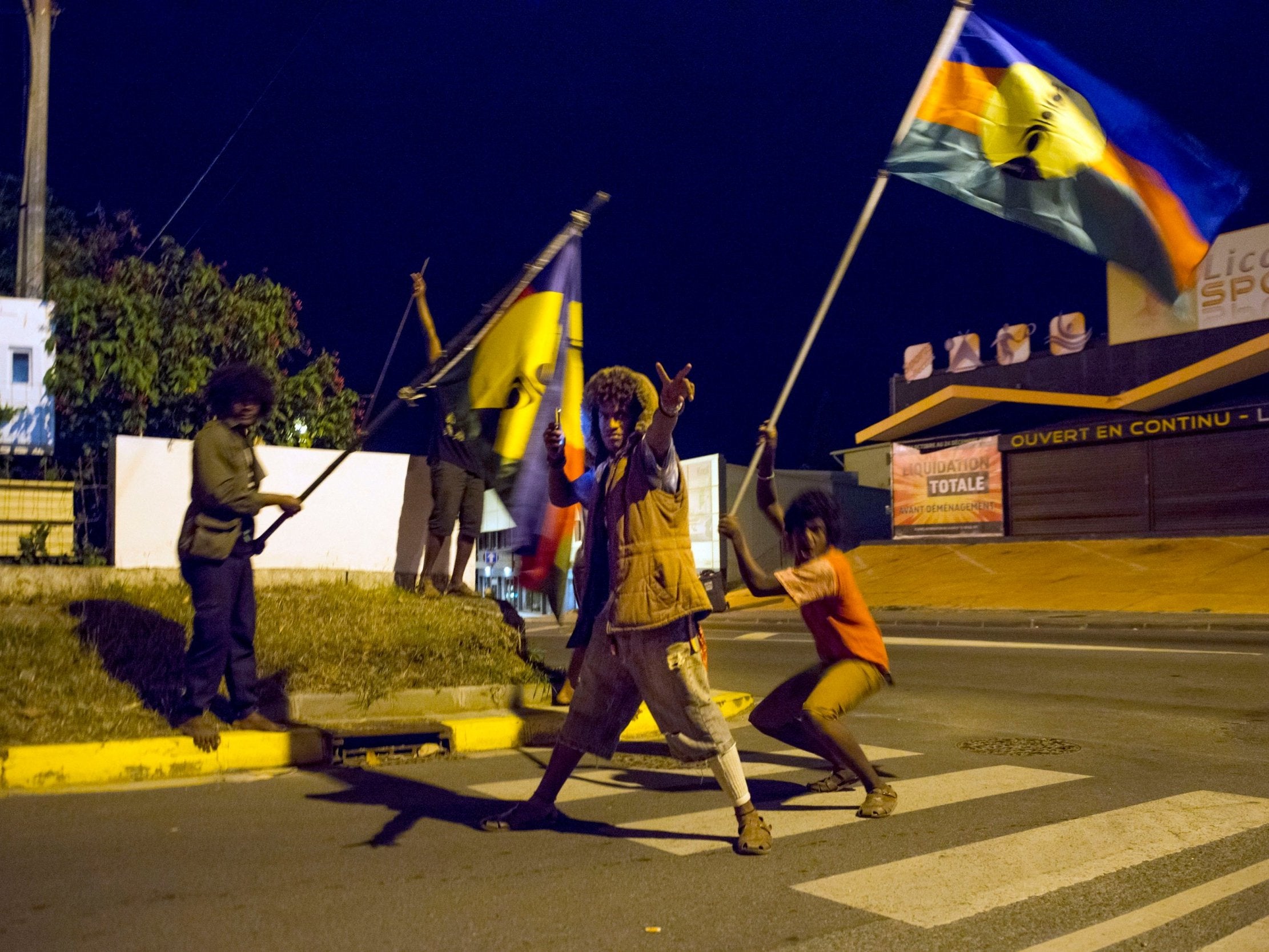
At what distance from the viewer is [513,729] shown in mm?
7270

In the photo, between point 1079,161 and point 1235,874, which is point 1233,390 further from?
point 1235,874

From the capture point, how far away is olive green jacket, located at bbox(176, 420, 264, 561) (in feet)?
20.1

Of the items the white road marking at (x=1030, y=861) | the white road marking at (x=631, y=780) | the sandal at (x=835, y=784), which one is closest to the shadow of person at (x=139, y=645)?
the white road marking at (x=631, y=780)

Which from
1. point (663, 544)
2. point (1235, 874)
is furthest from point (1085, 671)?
point (663, 544)

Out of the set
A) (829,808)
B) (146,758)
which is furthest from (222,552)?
(829,808)

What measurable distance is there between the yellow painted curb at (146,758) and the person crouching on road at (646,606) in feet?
6.78

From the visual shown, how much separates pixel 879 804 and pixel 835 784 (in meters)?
0.71

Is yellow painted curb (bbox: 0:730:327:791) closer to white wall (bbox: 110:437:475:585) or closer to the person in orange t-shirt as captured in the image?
the person in orange t-shirt

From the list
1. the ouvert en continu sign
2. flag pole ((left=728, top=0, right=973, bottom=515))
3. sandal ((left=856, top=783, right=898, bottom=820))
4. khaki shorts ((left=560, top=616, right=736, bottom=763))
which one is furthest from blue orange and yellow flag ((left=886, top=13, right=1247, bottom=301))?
the ouvert en continu sign

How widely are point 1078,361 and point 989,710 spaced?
98.9ft

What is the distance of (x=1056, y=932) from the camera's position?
3512 millimetres

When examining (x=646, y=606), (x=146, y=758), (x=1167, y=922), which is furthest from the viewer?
(x=146, y=758)

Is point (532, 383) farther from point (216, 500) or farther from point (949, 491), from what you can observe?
point (949, 491)

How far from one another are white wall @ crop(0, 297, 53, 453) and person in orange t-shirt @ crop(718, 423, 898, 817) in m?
7.00
